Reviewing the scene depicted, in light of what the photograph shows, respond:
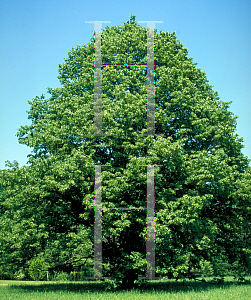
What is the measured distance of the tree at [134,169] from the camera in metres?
15.5

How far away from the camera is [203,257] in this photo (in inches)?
771

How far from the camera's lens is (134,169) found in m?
15.3

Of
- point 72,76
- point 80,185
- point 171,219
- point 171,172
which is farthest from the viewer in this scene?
point 72,76

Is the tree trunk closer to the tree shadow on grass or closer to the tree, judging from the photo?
the tree

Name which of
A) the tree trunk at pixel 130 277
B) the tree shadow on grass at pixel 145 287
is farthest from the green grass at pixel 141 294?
the tree trunk at pixel 130 277

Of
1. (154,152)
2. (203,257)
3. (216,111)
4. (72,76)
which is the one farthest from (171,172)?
(72,76)

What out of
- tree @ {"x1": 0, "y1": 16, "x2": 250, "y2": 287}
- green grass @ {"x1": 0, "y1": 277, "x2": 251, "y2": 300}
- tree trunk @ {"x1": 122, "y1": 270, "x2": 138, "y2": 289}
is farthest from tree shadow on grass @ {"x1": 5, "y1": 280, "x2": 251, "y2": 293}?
tree @ {"x1": 0, "y1": 16, "x2": 250, "y2": 287}

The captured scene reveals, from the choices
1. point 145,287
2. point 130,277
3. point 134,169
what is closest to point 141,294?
point 130,277

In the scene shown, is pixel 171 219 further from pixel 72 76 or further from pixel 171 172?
pixel 72 76

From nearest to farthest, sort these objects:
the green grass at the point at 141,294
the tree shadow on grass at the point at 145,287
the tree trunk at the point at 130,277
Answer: the green grass at the point at 141,294
the tree shadow on grass at the point at 145,287
the tree trunk at the point at 130,277

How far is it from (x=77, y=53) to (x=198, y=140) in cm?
1156

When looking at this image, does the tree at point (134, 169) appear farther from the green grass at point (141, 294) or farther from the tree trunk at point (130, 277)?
the green grass at point (141, 294)

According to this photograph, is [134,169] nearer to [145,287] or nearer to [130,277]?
[130,277]

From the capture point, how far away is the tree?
50.9 ft
